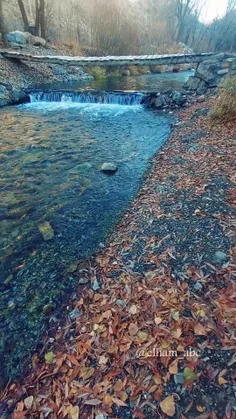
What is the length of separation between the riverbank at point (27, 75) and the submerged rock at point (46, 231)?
744 centimetres

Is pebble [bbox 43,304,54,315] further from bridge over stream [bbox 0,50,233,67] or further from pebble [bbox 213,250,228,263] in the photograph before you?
bridge over stream [bbox 0,50,233,67]

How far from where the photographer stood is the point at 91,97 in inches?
373

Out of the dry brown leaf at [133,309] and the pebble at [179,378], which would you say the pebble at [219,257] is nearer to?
the dry brown leaf at [133,309]

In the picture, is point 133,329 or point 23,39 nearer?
point 133,329

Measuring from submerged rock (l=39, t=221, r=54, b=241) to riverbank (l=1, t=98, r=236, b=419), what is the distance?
2.10 feet

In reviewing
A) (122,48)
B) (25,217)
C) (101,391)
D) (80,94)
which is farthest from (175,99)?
(122,48)

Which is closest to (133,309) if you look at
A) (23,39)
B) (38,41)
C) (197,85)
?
(197,85)

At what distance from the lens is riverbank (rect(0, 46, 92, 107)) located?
9109 mm

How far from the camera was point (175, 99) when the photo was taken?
8.70m

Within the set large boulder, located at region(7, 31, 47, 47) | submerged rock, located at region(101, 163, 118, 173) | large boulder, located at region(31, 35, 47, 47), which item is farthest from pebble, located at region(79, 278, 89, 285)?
large boulder, located at region(31, 35, 47, 47)

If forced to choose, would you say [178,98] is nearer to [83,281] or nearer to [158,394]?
[83,281]

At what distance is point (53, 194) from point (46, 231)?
0.93 metres

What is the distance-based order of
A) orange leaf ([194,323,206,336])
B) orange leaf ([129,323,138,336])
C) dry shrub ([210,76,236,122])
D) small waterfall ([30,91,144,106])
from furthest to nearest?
small waterfall ([30,91,144,106]) → dry shrub ([210,76,236,122]) → orange leaf ([129,323,138,336]) → orange leaf ([194,323,206,336])

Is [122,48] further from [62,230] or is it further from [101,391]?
[101,391]
